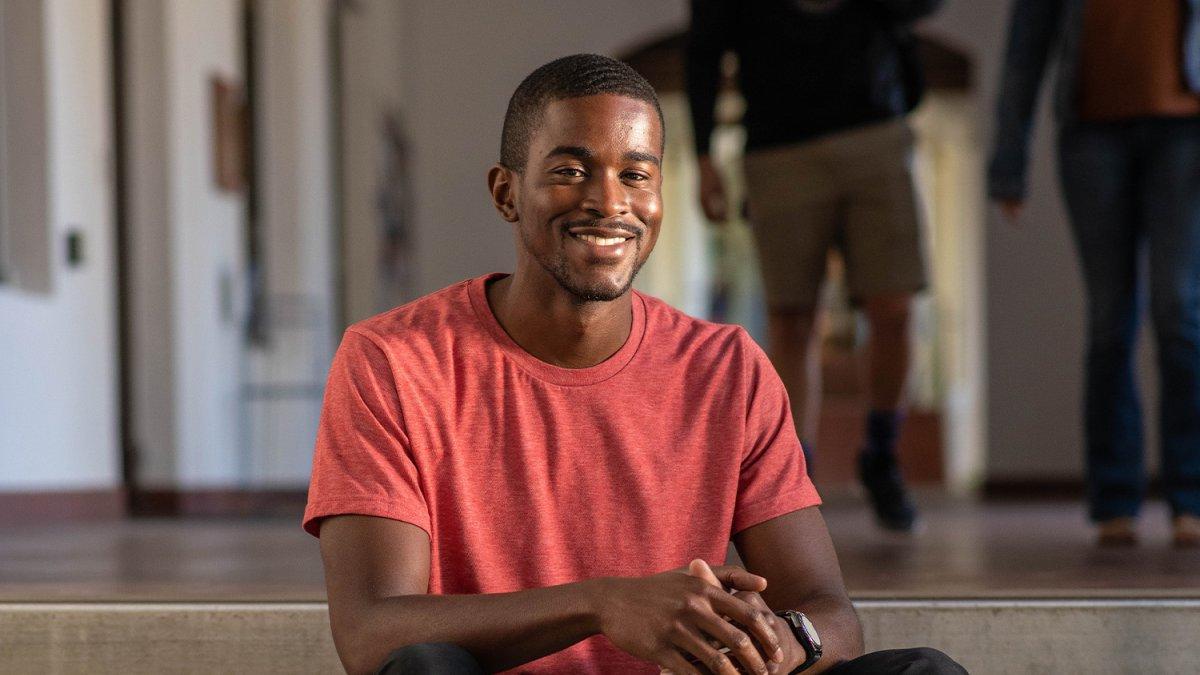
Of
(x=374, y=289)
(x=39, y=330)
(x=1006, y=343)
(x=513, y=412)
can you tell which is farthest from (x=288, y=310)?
(x=513, y=412)

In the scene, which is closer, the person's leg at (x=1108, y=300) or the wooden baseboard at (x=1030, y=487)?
the person's leg at (x=1108, y=300)

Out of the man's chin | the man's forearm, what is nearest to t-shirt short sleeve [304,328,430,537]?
the man's forearm

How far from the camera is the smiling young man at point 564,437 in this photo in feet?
5.30

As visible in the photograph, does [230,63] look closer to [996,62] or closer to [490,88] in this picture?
[490,88]

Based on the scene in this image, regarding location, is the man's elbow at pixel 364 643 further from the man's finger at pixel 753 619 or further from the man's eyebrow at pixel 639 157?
the man's eyebrow at pixel 639 157

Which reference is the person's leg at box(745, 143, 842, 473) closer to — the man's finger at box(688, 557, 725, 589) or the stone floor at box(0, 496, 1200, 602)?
the stone floor at box(0, 496, 1200, 602)

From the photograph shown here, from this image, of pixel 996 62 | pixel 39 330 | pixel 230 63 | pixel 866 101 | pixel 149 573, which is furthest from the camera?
pixel 996 62

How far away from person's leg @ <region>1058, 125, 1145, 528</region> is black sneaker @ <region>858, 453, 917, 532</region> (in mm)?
413

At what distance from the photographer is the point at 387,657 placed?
1536 millimetres

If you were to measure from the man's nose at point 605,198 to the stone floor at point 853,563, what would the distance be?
2.43ft

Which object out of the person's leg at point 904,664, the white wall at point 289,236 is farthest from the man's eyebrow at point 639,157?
the white wall at point 289,236

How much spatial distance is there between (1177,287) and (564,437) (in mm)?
1715

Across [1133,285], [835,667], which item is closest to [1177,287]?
[1133,285]

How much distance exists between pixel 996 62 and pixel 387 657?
6.73m
